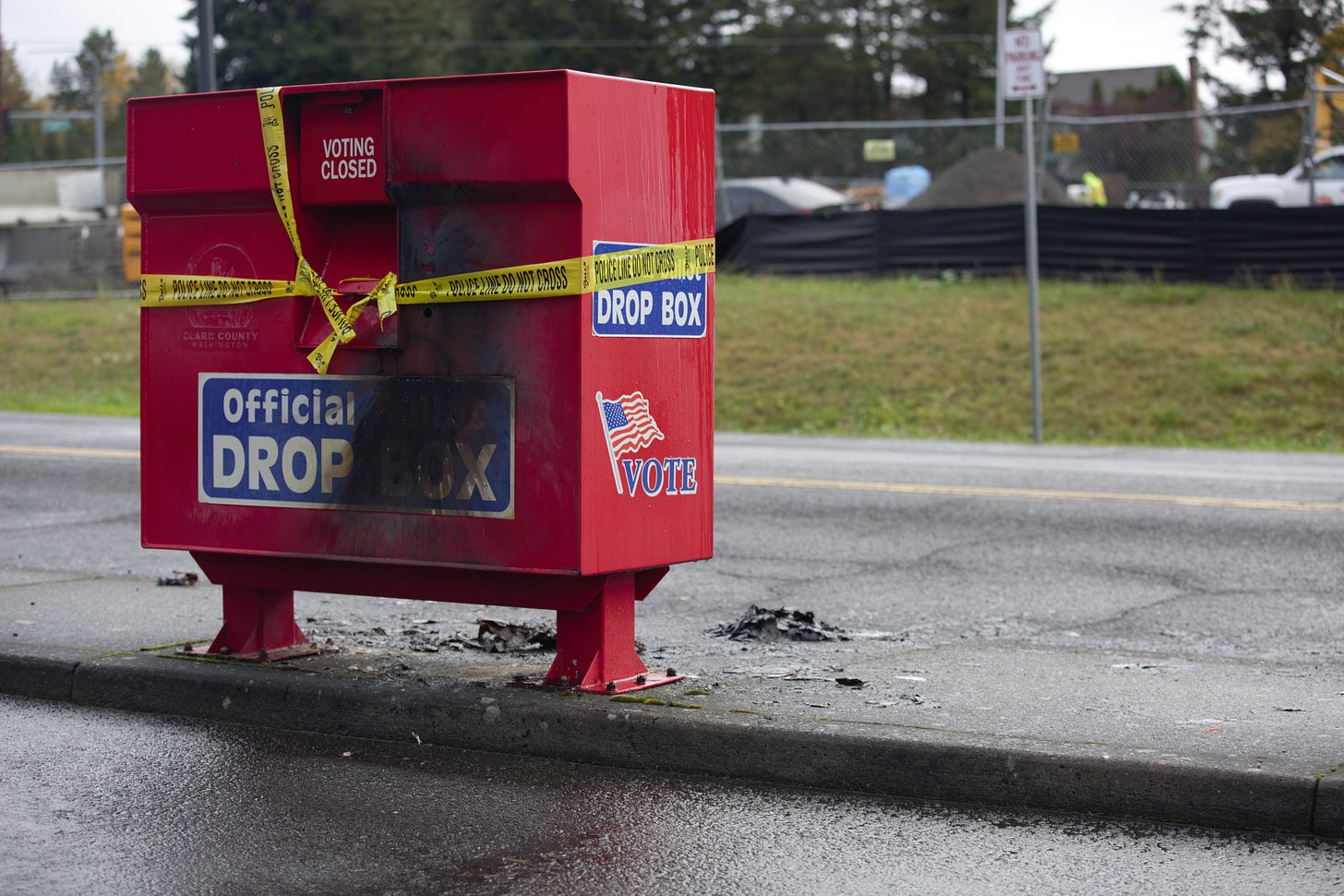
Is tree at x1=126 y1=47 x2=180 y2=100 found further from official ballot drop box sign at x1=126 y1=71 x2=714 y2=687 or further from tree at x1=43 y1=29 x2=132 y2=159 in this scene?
official ballot drop box sign at x1=126 y1=71 x2=714 y2=687

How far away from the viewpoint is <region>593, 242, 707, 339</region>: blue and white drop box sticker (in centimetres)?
461

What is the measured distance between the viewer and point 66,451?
517 inches

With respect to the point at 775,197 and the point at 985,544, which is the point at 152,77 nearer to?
the point at 775,197

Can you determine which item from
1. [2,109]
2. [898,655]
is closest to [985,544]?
[898,655]

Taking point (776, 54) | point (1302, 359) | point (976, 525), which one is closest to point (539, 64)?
point (776, 54)

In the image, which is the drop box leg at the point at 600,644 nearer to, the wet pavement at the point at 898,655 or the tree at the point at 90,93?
the wet pavement at the point at 898,655

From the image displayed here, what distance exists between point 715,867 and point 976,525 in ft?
19.0

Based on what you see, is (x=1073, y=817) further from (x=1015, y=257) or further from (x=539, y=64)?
(x=539, y=64)

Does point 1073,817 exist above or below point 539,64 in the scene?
below

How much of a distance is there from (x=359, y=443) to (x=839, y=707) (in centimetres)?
170

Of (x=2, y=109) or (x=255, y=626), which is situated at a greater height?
(x=2, y=109)

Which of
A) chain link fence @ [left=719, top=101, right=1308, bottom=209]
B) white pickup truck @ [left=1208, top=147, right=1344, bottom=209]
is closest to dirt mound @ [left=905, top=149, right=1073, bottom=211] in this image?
chain link fence @ [left=719, top=101, right=1308, bottom=209]

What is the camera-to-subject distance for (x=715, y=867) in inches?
146

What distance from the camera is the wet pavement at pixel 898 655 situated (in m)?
4.24
